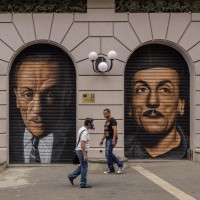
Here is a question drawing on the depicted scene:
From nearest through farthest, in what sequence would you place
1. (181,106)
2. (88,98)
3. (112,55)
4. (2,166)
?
(2,166)
(112,55)
(88,98)
(181,106)

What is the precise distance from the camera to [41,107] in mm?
16500

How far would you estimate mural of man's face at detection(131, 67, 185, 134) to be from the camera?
1666 cm

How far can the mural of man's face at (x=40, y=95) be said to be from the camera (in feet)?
54.0

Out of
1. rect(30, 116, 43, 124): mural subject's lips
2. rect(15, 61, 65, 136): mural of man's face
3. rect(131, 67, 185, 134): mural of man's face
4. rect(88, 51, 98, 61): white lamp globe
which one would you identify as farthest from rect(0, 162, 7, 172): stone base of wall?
rect(131, 67, 185, 134): mural of man's face

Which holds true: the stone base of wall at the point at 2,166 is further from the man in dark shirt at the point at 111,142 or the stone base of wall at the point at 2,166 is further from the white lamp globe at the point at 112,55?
the white lamp globe at the point at 112,55

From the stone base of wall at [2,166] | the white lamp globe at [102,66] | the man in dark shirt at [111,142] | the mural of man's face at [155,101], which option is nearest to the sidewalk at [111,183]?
the stone base of wall at [2,166]

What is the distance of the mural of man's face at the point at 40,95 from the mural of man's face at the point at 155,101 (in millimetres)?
2742

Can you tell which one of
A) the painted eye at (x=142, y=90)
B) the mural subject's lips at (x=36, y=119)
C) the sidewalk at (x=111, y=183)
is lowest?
the sidewalk at (x=111, y=183)

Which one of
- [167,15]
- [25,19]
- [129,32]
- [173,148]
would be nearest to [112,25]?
[129,32]

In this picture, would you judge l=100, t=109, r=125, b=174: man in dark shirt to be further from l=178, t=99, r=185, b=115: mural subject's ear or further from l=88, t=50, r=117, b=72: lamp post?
l=178, t=99, r=185, b=115: mural subject's ear

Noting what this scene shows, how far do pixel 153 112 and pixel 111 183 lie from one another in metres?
5.29

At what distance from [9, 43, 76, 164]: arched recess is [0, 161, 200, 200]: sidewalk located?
1027 millimetres

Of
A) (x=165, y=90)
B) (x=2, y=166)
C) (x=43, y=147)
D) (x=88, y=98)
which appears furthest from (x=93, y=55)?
(x=2, y=166)

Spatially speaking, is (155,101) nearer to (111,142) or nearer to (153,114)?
(153,114)
